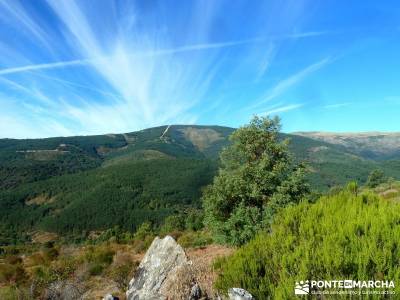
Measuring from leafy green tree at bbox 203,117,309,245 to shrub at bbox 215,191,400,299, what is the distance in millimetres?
11781

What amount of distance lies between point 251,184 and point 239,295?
1586cm

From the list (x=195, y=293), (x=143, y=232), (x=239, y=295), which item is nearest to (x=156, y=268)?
(x=195, y=293)

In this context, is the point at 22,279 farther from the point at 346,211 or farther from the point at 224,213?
the point at 346,211

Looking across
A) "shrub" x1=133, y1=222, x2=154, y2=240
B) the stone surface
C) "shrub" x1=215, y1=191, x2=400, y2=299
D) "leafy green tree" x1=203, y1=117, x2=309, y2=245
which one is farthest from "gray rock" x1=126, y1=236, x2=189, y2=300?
"shrub" x1=133, y1=222, x2=154, y2=240

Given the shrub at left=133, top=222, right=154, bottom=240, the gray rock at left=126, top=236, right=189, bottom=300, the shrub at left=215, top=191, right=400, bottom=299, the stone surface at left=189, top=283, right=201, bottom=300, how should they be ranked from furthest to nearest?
the shrub at left=133, top=222, right=154, bottom=240
the gray rock at left=126, top=236, right=189, bottom=300
the stone surface at left=189, top=283, right=201, bottom=300
the shrub at left=215, top=191, right=400, bottom=299

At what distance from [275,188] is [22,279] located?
1927cm

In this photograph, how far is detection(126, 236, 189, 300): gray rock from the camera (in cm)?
1038

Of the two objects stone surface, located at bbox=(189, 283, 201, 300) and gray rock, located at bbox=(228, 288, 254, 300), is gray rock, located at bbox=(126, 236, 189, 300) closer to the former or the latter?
stone surface, located at bbox=(189, 283, 201, 300)

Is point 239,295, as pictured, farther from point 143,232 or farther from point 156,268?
point 143,232

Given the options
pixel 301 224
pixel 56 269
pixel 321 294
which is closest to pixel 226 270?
pixel 301 224

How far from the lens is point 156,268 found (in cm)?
1105

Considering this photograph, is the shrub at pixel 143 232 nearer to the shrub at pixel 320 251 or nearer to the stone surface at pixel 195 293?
the stone surface at pixel 195 293

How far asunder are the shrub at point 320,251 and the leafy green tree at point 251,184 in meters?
11.8

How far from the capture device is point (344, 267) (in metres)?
6.67
